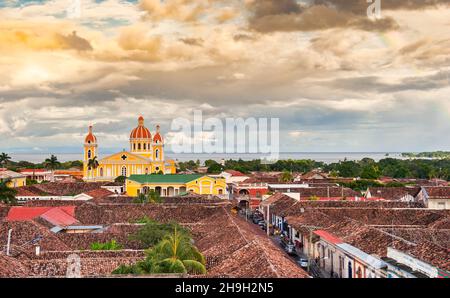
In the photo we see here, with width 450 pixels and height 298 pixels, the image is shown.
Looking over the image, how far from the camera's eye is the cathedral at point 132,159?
76.1 meters

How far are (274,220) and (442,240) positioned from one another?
18.8 metres

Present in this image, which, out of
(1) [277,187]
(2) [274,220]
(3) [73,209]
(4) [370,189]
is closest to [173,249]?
(3) [73,209]

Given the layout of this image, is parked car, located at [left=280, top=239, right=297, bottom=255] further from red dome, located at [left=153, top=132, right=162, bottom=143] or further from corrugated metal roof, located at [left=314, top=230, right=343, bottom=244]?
red dome, located at [left=153, top=132, right=162, bottom=143]

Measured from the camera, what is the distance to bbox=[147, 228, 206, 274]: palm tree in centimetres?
1446

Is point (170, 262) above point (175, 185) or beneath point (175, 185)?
above

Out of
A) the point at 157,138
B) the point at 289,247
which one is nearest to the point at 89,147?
the point at 157,138

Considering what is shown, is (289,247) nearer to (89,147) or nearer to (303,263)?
(303,263)

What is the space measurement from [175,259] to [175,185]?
4714 cm

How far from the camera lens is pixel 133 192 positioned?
61031 mm

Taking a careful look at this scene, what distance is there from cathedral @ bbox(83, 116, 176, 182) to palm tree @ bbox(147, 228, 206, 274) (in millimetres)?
60137

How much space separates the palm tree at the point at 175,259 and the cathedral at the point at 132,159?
197 ft

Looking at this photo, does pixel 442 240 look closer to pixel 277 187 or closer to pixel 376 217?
pixel 376 217

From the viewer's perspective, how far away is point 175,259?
15102mm

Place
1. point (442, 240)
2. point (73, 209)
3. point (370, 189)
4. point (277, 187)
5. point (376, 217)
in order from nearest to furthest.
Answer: point (442, 240), point (376, 217), point (73, 209), point (370, 189), point (277, 187)
